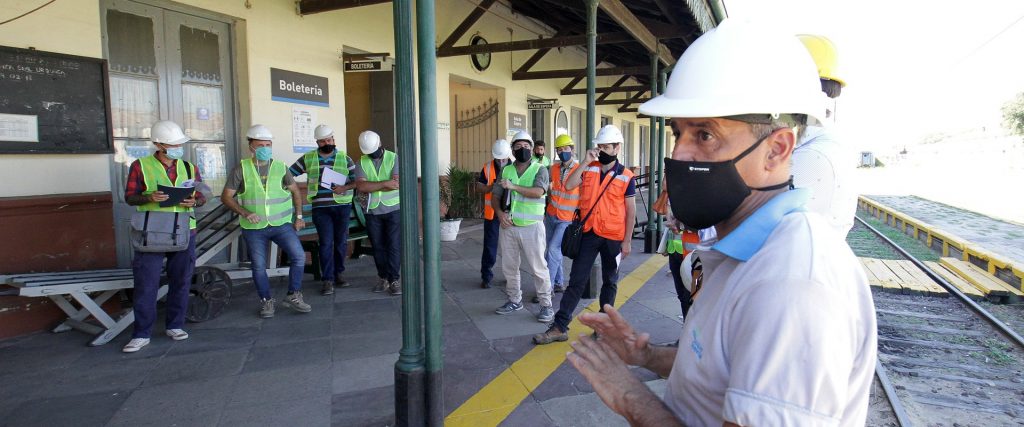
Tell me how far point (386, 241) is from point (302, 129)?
85.6 inches

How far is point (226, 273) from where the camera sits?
5.26 meters

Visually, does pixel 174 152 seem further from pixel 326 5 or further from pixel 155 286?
pixel 326 5

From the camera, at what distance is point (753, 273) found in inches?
37.0

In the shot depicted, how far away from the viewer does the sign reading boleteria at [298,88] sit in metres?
6.72

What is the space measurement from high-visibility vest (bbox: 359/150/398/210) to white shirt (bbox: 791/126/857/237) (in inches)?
179

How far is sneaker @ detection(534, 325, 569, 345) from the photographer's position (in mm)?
4410

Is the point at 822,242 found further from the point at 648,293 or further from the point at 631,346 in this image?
the point at 648,293

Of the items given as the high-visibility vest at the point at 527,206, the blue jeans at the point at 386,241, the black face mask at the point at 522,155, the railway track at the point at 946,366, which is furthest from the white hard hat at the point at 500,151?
the railway track at the point at 946,366

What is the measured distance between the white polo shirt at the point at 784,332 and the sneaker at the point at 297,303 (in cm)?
482

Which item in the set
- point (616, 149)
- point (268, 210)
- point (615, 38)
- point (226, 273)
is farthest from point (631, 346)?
point (615, 38)

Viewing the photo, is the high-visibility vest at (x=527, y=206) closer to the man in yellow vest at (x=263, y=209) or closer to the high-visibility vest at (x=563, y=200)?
the high-visibility vest at (x=563, y=200)

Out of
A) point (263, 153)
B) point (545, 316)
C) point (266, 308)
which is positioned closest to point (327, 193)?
point (263, 153)

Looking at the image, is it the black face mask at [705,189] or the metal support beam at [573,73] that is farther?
the metal support beam at [573,73]

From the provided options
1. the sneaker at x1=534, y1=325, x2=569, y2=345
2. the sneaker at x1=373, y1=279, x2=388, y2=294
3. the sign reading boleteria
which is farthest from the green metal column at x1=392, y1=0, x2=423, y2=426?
the sign reading boleteria
